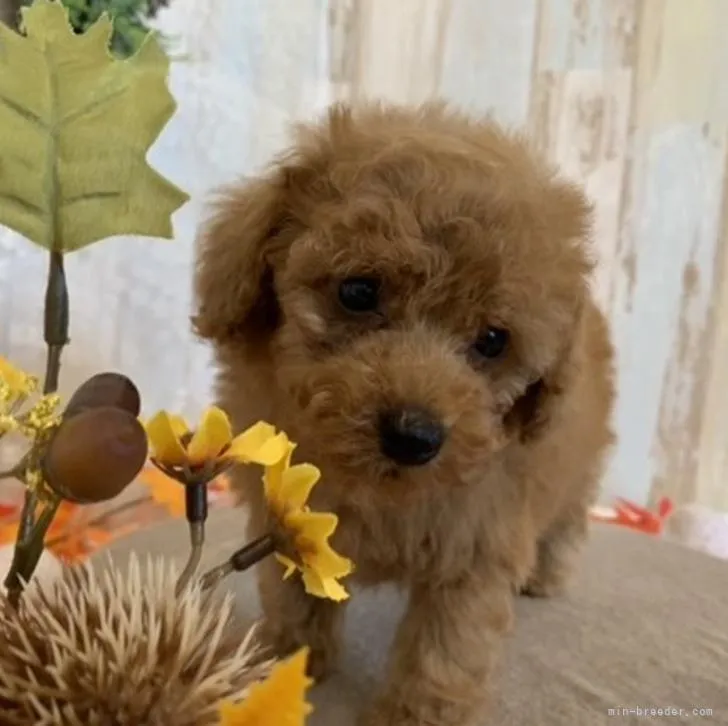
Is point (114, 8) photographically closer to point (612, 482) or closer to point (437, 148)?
point (437, 148)

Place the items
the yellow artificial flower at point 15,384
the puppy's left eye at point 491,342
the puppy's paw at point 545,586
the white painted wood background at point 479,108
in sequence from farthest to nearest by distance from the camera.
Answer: the white painted wood background at point 479,108 → the puppy's paw at point 545,586 → the puppy's left eye at point 491,342 → the yellow artificial flower at point 15,384

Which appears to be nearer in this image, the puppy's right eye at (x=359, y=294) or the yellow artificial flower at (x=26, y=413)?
the yellow artificial flower at (x=26, y=413)

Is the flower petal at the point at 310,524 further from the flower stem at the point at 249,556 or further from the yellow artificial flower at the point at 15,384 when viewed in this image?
the yellow artificial flower at the point at 15,384

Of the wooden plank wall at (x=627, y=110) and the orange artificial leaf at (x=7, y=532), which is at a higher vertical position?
the wooden plank wall at (x=627, y=110)

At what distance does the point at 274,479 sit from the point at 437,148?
53 cm

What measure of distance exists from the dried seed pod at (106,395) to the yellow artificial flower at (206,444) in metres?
0.04

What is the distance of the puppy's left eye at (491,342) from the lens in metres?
1.02

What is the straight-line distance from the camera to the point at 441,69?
207 centimetres

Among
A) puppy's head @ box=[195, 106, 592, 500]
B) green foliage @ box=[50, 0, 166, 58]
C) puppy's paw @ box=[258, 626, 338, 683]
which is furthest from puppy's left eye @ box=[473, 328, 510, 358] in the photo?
green foliage @ box=[50, 0, 166, 58]

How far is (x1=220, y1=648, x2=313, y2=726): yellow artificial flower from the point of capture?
1.44 ft

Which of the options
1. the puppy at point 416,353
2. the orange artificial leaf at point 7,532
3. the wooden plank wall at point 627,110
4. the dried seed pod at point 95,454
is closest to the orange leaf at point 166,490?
the orange artificial leaf at point 7,532

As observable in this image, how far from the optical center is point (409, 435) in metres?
0.91

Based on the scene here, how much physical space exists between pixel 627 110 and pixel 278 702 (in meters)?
1.82

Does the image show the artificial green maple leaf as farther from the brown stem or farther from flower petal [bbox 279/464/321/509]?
flower petal [bbox 279/464/321/509]
